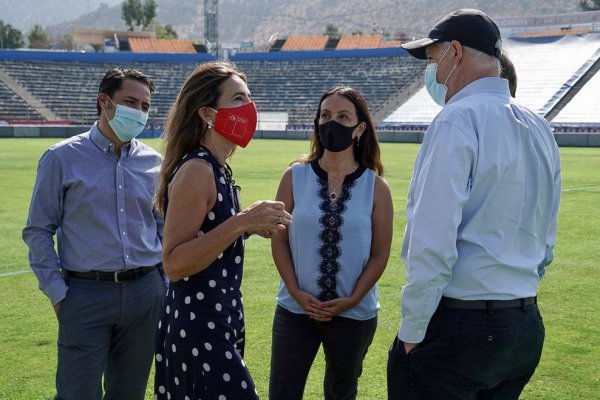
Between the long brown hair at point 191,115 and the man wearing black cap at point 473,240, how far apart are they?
3.17ft

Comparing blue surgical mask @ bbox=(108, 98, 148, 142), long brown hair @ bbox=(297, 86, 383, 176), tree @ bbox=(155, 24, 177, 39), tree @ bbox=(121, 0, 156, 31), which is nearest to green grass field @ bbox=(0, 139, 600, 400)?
long brown hair @ bbox=(297, 86, 383, 176)

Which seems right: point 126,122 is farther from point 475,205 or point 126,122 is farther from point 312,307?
point 475,205

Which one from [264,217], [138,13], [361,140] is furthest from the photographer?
[138,13]

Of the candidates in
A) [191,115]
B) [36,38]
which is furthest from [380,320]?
[36,38]

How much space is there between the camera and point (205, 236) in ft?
9.71

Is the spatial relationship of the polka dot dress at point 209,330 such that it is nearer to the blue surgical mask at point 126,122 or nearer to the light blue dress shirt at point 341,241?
the light blue dress shirt at point 341,241

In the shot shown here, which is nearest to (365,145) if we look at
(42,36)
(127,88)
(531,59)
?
(127,88)

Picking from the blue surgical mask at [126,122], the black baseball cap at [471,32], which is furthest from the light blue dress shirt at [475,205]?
the blue surgical mask at [126,122]

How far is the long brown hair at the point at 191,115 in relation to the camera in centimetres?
318

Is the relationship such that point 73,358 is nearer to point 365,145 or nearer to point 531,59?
point 365,145

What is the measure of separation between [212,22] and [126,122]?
79.1m

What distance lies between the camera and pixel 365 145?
4.15m

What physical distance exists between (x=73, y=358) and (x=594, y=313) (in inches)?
202

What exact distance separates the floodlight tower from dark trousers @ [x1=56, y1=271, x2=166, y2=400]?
75.2 meters
